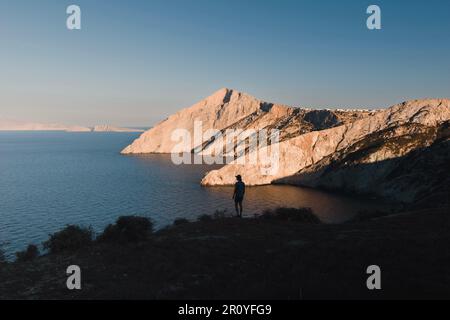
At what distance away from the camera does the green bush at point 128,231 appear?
18.2 metres

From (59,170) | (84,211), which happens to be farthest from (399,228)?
(59,170)

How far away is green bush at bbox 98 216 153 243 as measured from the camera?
59.6 ft

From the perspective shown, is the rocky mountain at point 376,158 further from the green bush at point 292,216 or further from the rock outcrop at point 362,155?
the green bush at point 292,216

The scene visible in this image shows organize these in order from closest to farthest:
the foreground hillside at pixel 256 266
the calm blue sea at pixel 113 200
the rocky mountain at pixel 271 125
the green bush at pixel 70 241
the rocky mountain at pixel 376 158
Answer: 1. the foreground hillside at pixel 256 266
2. the green bush at pixel 70 241
3. the calm blue sea at pixel 113 200
4. the rocky mountain at pixel 376 158
5. the rocky mountain at pixel 271 125

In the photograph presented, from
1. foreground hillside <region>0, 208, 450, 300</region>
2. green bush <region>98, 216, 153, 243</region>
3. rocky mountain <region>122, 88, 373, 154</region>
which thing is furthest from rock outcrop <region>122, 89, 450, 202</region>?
green bush <region>98, 216, 153, 243</region>

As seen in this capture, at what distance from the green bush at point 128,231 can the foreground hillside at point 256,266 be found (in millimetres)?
645

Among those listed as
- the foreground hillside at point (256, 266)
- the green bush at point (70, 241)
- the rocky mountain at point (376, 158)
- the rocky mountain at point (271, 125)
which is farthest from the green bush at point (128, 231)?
the rocky mountain at point (271, 125)

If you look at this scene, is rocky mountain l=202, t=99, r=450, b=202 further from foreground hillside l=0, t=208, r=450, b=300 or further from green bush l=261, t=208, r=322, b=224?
foreground hillside l=0, t=208, r=450, b=300

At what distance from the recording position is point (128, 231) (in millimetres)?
18328

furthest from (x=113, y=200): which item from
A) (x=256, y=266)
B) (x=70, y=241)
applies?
(x=256, y=266)

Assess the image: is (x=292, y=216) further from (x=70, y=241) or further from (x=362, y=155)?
(x=362, y=155)

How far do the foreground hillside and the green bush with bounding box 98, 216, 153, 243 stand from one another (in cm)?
65

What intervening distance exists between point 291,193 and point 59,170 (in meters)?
73.9

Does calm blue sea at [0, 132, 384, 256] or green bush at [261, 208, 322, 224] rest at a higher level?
green bush at [261, 208, 322, 224]
